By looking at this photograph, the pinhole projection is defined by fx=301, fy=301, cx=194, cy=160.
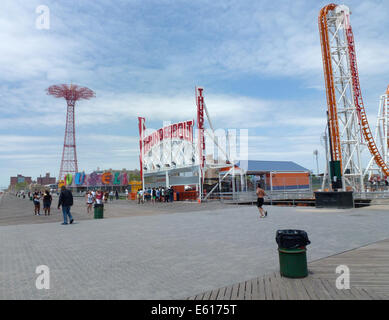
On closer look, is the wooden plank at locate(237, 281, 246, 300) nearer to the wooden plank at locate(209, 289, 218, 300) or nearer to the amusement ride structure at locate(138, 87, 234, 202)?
the wooden plank at locate(209, 289, 218, 300)

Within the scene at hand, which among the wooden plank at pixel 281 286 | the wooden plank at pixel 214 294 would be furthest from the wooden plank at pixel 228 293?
the wooden plank at pixel 281 286

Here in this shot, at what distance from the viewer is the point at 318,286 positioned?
15.6ft

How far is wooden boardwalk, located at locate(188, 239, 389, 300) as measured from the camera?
4.38 m

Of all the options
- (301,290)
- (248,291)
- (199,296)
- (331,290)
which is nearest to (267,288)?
(248,291)

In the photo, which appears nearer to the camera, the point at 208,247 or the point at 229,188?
the point at 208,247

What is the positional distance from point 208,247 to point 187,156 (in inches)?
915

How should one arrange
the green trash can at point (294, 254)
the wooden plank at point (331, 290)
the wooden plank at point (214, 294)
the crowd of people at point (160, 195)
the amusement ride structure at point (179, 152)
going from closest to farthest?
the wooden plank at point (331, 290) < the wooden plank at point (214, 294) < the green trash can at point (294, 254) < the amusement ride structure at point (179, 152) < the crowd of people at point (160, 195)

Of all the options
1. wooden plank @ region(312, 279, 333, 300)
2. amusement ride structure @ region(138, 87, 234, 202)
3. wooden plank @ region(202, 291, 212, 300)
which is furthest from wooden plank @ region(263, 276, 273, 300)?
amusement ride structure @ region(138, 87, 234, 202)

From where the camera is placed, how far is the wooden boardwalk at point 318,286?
14.4 ft

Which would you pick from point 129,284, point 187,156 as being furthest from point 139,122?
point 129,284

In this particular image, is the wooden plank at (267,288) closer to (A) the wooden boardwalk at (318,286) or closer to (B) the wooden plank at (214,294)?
(A) the wooden boardwalk at (318,286)

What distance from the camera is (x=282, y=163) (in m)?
43.2

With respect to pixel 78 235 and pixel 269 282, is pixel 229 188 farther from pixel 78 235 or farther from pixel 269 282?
pixel 269 282

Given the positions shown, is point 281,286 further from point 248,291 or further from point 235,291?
point 235,291
